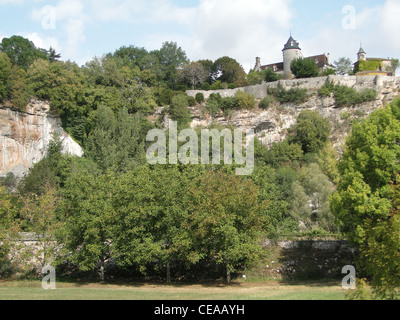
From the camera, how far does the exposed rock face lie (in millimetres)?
45125

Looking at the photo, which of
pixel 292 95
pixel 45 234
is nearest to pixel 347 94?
pixel 292 95

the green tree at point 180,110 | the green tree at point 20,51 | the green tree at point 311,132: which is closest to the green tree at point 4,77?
the green tree at point 20,51

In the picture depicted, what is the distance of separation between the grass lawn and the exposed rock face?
72.3ft

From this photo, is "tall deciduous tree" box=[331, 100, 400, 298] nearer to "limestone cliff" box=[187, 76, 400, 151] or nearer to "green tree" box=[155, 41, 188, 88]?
"limestone cliff" box=[187, 76, 400, 151]

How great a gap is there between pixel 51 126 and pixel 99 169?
1214 cm

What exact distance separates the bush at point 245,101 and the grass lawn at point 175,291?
35.6 m

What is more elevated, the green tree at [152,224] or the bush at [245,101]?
the bush at [245,101]

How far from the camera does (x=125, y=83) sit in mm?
57500

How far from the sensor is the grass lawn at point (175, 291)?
698 inches

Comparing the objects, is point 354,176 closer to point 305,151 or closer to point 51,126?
point 305,151

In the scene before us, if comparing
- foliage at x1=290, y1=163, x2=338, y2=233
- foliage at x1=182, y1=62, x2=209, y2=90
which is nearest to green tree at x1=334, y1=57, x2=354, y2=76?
foliage at x1=182, y1=62, x2=209, y2=90

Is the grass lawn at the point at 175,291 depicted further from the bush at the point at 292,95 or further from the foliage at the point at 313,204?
the bush at the point at 292,95

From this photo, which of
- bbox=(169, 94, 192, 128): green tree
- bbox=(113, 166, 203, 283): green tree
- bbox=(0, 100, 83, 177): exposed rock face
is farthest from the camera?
bbox=(169, 94, 192, 128): green tree
